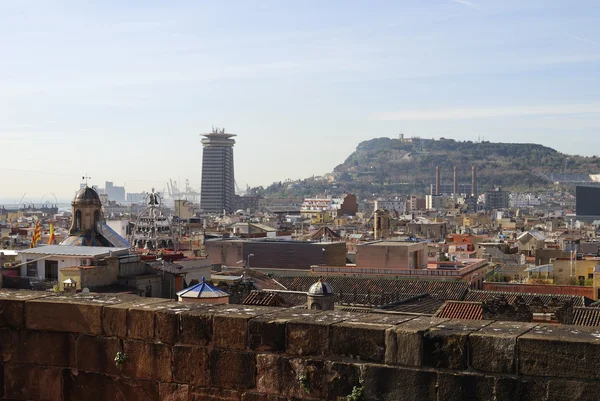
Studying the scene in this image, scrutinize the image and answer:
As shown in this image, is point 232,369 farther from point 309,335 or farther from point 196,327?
point 309,335

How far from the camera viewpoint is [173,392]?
5.82 metres

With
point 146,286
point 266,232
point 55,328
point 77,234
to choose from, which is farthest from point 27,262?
point 266,232

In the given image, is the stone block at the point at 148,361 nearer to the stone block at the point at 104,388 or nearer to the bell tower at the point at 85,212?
the stone block at the point at 104,388

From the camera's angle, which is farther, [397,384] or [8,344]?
[8,344]

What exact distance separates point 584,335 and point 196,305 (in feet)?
8.20

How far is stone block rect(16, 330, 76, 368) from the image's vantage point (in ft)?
20.3

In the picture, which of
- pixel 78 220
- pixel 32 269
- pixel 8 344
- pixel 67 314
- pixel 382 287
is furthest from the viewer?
pixel 78 220

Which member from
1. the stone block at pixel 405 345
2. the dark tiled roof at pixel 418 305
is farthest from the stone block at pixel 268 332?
the dark tiled roof at pixel 418 305

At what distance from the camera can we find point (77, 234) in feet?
134

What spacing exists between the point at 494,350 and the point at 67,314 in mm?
2909

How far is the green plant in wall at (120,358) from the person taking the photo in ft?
19.6

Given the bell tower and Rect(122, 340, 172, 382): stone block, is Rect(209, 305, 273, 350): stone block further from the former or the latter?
the bell tower

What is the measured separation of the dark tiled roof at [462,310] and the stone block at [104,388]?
18.9m

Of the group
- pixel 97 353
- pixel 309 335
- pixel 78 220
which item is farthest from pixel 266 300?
pixel 309 335
